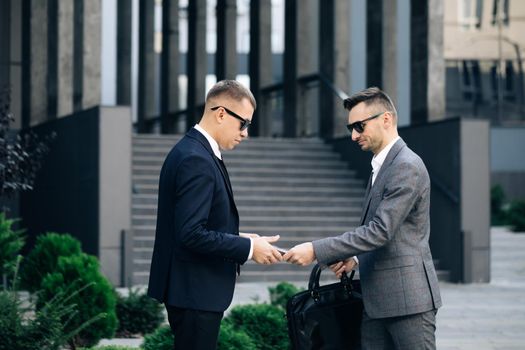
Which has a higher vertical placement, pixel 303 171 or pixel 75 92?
pixel 75 92

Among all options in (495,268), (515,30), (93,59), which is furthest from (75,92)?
(515,30)

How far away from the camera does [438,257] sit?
17.9 meters

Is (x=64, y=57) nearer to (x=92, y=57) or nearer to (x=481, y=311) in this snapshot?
(x=92, y=57)

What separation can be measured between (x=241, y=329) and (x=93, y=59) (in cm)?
1200

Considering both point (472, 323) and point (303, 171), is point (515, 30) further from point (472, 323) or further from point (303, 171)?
point (472, 323)

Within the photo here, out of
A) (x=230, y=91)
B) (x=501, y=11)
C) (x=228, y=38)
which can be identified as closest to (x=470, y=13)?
(x=501, y=11)

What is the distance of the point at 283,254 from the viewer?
583 cm

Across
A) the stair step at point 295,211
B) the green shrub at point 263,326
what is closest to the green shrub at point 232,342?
the green shrub at point 263,326

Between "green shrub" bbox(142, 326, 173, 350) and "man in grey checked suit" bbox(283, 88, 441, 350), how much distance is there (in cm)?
214

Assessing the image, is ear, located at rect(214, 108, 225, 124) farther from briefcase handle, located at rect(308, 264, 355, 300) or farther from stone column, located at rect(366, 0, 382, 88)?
stone column, located at rect(366, 0, 382, 88)

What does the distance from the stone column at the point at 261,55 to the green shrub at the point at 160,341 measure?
819 inches

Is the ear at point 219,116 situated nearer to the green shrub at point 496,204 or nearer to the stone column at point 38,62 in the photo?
the stone column at point 38,62

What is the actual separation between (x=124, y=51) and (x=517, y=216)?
13470 mm

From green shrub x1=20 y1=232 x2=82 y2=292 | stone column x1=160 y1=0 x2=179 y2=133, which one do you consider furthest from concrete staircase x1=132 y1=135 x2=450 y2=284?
stone column x1=160 y1=0 x2=179 y2=133
